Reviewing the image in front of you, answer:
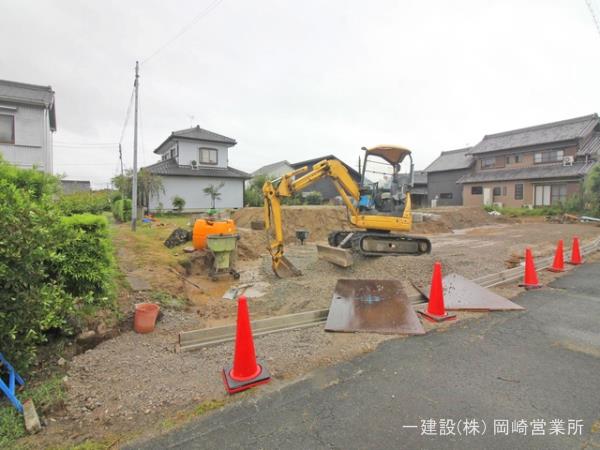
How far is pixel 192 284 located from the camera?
6.98m

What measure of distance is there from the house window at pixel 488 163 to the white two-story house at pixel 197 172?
2325cm

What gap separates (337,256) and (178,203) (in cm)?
1606

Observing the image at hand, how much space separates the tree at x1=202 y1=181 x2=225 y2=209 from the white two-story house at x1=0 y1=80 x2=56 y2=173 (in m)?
9.29

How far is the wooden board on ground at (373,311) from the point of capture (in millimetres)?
4180

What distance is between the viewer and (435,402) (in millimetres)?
2695

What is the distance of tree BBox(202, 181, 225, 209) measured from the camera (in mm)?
21969

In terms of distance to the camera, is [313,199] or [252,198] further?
[313,199]

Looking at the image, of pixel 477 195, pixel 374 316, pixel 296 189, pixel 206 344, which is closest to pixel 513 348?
pixel 374 316

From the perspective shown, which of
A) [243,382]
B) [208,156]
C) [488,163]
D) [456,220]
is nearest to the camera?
[243,382]

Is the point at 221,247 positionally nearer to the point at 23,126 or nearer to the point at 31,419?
the point at 31,419

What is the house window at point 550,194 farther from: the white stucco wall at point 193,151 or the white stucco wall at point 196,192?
the white stucco wall at point 193,151

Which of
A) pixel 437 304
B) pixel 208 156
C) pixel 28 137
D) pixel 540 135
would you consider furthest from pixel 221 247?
→ pixel 540 135

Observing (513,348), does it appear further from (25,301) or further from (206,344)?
(25,301)

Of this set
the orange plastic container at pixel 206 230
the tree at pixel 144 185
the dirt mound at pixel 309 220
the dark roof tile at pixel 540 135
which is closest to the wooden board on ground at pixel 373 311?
the orange plastic container at pixel 206 230
